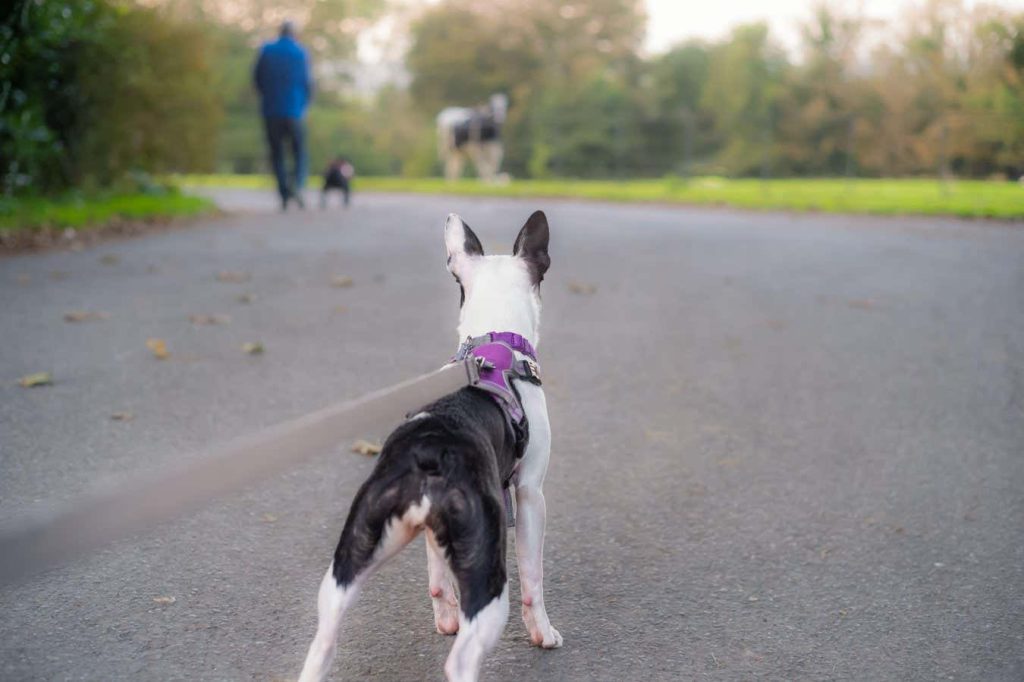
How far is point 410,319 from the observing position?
8.20m

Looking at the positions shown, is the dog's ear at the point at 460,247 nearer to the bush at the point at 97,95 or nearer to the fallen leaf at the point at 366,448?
the fallen leaf at the point at 366,448

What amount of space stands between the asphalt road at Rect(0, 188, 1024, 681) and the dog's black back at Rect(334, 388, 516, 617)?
0.56 meters

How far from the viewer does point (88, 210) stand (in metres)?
13.3

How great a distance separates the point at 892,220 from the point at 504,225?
6699 mm

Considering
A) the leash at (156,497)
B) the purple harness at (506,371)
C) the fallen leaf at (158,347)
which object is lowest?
the fallen leaf at (158,347)

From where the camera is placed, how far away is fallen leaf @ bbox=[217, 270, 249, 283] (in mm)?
9828

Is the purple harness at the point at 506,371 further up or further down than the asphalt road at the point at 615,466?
further up

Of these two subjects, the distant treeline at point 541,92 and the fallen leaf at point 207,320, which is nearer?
the fallen leaf at point 207,320

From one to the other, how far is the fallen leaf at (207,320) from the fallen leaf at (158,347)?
63cm

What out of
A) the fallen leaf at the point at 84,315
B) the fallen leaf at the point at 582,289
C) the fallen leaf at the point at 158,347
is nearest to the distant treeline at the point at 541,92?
the fallen leaf at the point at 84,315

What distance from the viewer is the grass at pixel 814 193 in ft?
60.2

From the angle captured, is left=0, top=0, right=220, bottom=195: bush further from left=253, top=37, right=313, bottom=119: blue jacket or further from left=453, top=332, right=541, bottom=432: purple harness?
left=453, top=332, right=541, bottom=432: purple harness

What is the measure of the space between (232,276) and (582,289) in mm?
3277

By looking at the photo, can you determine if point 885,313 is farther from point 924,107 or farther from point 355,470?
point 924,107
